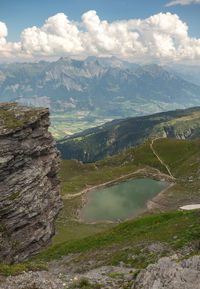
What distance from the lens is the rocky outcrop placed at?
19083 millimetres

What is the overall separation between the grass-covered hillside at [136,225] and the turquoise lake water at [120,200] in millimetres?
5582

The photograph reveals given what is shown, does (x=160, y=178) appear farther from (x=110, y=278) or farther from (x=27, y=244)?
(x=110, y=278)

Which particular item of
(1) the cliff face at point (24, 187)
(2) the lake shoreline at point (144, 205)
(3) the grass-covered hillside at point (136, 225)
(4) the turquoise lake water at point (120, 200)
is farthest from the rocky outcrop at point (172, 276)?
(4) the turquoise lake water at point (120, 200)

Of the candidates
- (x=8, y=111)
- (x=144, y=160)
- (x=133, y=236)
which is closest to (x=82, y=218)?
(x=133, y=236)

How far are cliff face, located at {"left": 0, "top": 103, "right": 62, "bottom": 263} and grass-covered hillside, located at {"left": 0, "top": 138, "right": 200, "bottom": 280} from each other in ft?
19.1

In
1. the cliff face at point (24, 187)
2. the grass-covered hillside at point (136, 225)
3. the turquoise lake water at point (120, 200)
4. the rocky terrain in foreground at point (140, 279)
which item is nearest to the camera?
the rocky terrain in foreground at point (140, 279)

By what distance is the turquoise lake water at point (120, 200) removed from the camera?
10167 cm

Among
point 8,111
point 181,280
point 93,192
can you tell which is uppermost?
point 8,111

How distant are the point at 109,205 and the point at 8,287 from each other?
92113mm

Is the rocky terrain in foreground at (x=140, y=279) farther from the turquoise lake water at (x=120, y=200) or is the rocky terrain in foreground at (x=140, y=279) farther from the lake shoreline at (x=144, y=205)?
the turquoise lake water at (x=120, y=200)

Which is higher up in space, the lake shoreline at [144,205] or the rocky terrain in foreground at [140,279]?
the rocky terrain in foreground at [140,279]

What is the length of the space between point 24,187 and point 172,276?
46.4 meters

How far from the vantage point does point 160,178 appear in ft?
488

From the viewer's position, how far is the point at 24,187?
56.8m
